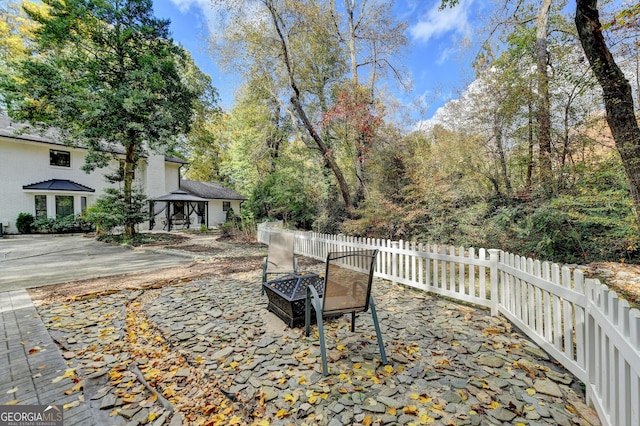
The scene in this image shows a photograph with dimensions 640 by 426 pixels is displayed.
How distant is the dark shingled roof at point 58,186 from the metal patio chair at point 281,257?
59.6 ft

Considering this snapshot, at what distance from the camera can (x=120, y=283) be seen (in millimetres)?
5453

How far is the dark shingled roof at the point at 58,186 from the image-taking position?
1544 centimetres

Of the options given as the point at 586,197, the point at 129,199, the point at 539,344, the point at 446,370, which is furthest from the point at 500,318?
the point at 129,199

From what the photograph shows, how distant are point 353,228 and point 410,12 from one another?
29.4ft

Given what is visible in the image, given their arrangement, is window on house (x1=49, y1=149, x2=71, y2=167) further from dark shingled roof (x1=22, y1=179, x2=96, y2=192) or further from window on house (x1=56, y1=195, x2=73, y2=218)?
window on house (x1=56, y1=195, x2=73, y2=218)

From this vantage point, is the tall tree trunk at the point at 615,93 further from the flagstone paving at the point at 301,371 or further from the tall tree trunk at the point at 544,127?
the flagstone paving at the point at 301,371

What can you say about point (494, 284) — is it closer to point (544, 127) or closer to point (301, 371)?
point (301, 371)

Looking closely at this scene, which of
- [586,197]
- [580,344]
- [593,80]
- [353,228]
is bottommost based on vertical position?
[580,344]

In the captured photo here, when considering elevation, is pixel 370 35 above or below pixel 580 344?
above

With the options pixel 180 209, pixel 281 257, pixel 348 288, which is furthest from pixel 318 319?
pixel 180 209

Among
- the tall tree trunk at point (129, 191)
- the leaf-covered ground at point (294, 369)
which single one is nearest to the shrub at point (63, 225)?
the tall tree trunk at point (129, 191)

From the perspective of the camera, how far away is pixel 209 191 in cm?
2234

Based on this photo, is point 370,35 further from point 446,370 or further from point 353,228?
point 446,370

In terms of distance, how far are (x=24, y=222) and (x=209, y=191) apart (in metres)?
10.5
